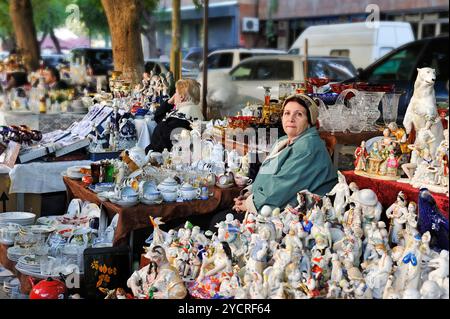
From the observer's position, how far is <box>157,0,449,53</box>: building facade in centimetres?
1573

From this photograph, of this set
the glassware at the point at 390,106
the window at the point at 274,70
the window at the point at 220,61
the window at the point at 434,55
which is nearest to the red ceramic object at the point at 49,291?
the glassware at the point at 390,106

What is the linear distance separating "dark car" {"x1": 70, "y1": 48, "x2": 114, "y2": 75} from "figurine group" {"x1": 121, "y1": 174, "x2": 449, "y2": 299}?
13.1m

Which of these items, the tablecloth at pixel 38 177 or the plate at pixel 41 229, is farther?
the tablecloth at pixel 38 177

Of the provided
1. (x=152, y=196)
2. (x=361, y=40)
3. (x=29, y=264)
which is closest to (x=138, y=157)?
(x=152, y=196)

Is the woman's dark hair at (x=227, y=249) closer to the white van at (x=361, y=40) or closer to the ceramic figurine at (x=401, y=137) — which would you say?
the ceramic figurine at (x=401, y=137)

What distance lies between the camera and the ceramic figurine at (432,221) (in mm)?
2424

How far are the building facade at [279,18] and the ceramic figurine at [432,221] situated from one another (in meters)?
12.8

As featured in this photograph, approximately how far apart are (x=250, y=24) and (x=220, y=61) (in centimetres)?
983

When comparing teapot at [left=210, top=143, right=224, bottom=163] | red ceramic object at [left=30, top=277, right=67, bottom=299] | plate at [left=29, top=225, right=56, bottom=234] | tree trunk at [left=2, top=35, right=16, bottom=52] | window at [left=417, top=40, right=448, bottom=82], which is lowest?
red ceramic object at [left=30, top=277, right=67, bottom=299]

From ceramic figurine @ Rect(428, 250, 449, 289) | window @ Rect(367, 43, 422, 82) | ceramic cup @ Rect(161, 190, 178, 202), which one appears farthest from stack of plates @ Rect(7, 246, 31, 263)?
window @ Rect(367, 43, 422, 82)

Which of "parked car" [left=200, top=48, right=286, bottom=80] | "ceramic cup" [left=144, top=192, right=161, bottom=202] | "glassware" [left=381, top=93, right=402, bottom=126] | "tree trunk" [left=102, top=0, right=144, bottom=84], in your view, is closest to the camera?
"ceramic cup" [left=144, top=192, right=161, bottom=202]

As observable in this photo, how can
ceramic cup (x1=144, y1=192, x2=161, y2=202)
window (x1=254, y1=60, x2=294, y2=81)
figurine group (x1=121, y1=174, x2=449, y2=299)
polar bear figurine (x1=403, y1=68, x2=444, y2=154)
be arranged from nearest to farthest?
1. figurine group (x1=121, y1=174, x2=449, y2=299)
2. polar bear figurine (x1=403, y1=68, x2=444, y2=154)
3. ceramic cup (x1=144, y1=192, x2=161, y2=202)
4. window (x1=254, y1=60, x2=294, y2=81)

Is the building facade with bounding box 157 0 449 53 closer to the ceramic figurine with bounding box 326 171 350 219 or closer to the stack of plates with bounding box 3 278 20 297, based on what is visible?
the ceramic figurine with bounding box 326 171 350 219
